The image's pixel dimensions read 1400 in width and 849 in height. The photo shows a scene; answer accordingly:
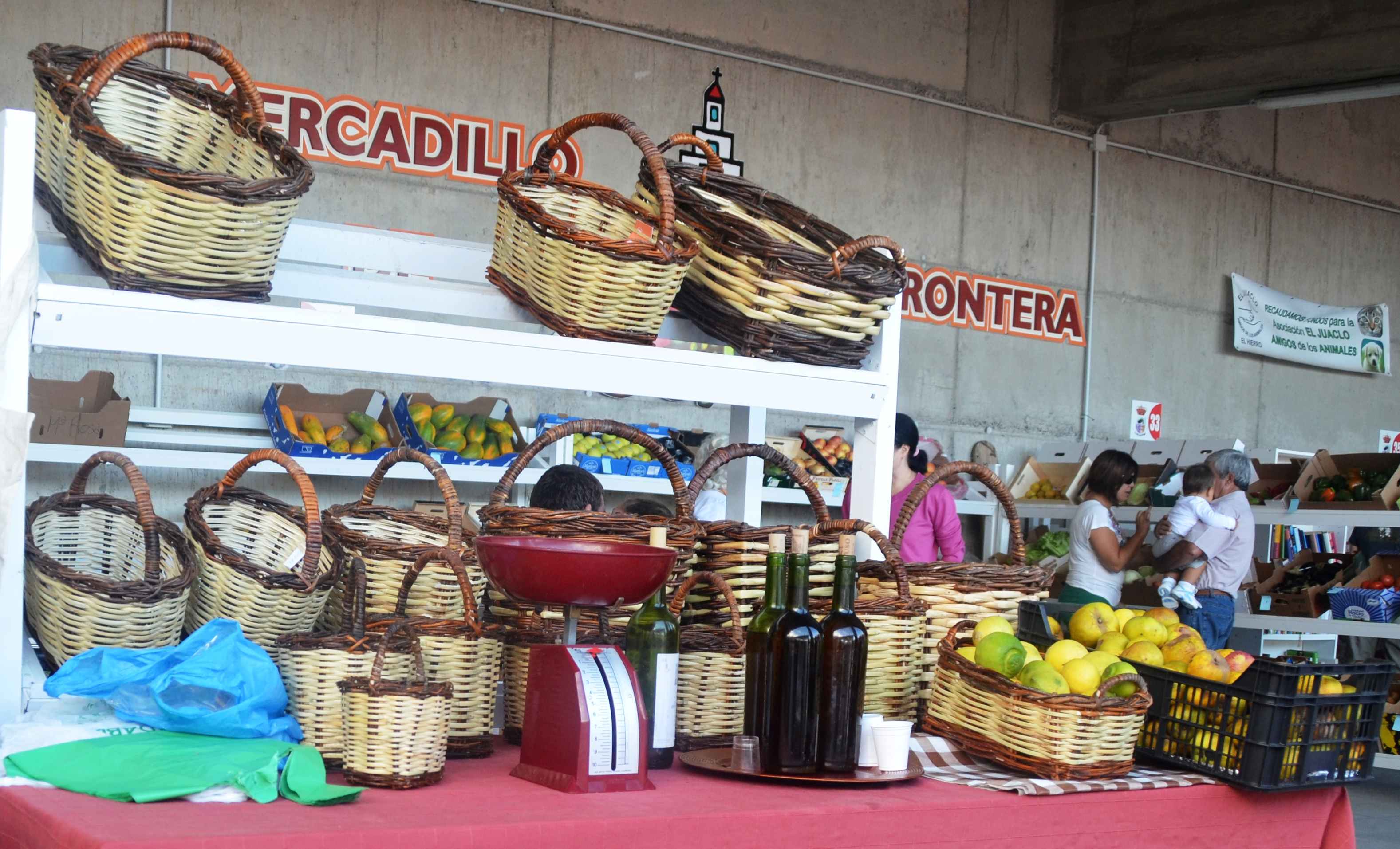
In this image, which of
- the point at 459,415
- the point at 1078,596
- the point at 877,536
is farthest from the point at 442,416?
the point at 877,536

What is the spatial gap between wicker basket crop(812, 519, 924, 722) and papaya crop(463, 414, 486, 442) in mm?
3259

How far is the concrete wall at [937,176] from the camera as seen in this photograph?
6.00 m

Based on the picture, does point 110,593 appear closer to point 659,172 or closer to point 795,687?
point 795,687

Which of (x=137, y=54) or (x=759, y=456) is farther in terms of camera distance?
(x=759, y=456)

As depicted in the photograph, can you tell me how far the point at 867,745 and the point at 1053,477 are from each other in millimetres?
Result: 6001

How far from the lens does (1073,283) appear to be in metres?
8.49

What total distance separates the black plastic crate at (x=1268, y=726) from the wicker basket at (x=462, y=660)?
1186mm

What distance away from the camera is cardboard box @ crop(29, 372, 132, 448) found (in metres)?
4.74

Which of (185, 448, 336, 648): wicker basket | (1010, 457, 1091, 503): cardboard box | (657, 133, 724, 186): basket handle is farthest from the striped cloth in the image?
(1010, 457, 1091, 503): cardboard box

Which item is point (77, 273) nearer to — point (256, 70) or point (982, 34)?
point (256, 70)

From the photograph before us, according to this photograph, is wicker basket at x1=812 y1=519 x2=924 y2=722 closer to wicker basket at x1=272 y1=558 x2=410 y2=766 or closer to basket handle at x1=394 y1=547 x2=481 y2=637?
basket handle at x1=394 y1=547 x2=481 y2=637

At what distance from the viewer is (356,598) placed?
2135 millimetres

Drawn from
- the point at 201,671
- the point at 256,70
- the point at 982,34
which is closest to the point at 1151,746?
the point at 201,671

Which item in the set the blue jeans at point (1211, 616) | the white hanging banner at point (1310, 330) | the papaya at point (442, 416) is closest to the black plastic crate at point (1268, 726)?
the blue jeans at point (1211, 616)
